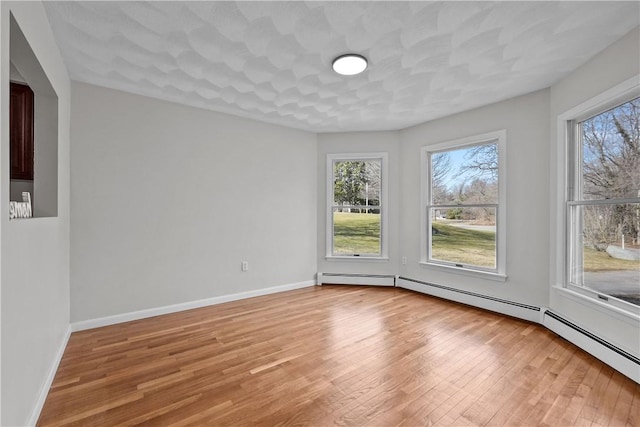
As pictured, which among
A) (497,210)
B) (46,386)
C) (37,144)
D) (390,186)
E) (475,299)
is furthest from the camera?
Answer: (390,186)

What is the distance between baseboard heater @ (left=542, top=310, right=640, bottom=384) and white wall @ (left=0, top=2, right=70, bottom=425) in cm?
367

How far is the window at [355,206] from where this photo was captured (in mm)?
4555

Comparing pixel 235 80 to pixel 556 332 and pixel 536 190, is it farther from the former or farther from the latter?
pixel 556 332

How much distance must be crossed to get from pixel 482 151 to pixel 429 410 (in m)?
3.07

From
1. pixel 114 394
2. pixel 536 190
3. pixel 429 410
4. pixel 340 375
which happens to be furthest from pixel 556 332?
pixel 114 394

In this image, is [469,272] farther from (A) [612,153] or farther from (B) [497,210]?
(A) [612,153]

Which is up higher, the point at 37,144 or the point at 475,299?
the point at 37,144

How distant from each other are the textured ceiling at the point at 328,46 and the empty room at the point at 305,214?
0.02 metres

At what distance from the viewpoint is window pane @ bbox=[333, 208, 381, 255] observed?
4.57 metres

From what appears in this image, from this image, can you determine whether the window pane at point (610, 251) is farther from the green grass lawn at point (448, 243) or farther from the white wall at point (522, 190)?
the white wall at point (522, 190)

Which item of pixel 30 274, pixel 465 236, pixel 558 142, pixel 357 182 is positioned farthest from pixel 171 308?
pixel 558 142

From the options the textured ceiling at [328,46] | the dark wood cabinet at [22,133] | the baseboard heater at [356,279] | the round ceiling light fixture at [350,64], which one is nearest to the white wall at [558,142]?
the textured ceiling at [328,46]

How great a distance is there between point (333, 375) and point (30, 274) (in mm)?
1957

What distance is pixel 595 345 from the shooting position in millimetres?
2299
